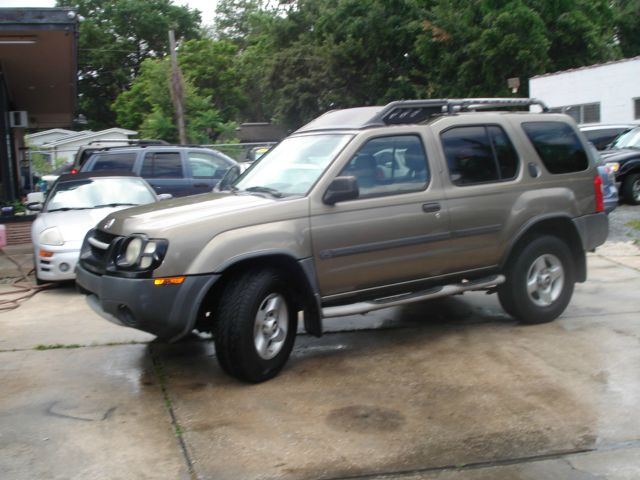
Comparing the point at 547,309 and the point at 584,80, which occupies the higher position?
the point at 584,80

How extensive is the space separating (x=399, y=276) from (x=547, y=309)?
176cm

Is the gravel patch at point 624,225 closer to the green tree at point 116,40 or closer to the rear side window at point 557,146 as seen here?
the rear side window at point 557,146

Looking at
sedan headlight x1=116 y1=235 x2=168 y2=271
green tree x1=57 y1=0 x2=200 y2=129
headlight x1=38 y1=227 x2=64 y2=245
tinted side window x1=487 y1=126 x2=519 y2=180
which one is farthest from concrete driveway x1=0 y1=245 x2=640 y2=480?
green tree x1=57 y1=0 x2=200 y2=129

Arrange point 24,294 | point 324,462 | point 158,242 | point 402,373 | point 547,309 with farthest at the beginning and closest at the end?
point 24,294 < point 547,309 < point 402,373 < point 158,242 < point 324,462

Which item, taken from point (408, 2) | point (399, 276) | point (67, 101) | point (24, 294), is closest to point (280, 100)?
point (408, 2)

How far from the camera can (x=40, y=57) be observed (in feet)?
46.9

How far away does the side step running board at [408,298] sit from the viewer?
221 inches

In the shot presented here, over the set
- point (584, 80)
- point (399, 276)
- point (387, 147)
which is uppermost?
point (584, 80)

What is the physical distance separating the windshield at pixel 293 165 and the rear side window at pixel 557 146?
79.7 inches

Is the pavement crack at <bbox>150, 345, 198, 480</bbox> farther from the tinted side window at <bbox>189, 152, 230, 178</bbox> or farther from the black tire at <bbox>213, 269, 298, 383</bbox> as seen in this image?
the tinted side window at <bbox>189, 152, 230, 178</bbox>

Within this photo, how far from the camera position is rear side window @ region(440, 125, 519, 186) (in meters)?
6.37

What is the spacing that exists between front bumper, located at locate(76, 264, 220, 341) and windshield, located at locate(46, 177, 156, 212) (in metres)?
5.05

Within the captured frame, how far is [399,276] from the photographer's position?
19.5ft

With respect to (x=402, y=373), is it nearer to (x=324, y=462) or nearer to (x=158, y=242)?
(x=324, y=462)
